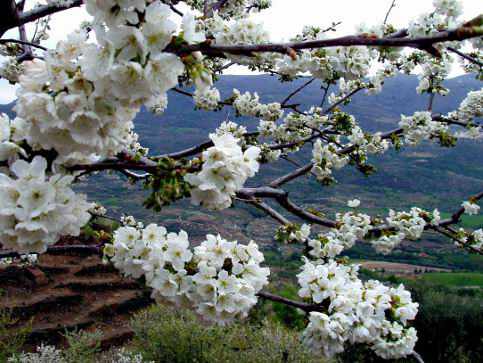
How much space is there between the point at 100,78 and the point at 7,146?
0.50 metres

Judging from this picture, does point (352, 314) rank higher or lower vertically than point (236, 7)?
lower

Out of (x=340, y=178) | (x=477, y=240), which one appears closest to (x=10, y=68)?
(x=477, y=240)

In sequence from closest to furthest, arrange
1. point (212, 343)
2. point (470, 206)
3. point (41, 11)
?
point (41, 11)
point (470, 206)
point (212, 343)

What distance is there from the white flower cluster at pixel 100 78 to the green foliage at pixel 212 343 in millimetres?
6476

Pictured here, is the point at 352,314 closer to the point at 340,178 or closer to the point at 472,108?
the point at 472,108

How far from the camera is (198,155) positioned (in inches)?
76.4

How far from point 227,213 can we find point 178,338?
76.0 meters

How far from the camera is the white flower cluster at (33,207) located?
4.96 feet

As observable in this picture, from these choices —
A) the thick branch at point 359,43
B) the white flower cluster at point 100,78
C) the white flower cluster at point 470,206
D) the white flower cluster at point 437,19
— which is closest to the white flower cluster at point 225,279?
the white flower cluster at point 100,78

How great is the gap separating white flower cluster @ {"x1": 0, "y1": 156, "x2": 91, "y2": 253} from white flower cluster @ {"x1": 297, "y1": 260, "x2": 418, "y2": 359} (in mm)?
1726

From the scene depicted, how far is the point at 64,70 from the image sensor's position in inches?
58.1

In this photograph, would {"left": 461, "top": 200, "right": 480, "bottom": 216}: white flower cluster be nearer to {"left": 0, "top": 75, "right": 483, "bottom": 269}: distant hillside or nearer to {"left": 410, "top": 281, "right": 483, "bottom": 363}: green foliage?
{"left": 410, "top": 281, "right": 483, "bottom": 363}: green foliage

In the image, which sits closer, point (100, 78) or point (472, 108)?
point (100, 78)

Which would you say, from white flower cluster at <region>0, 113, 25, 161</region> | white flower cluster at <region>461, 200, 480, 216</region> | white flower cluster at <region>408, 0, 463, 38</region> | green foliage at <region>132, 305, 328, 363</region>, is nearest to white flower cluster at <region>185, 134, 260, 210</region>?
white flower cluster at <region>0, 113, 25, 161</region>
